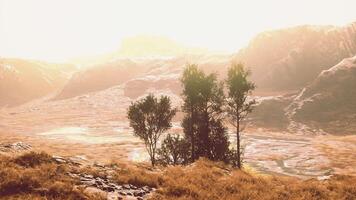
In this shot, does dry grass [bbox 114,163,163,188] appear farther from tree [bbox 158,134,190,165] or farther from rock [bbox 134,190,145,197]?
tree [bbox 158,134,190,165]

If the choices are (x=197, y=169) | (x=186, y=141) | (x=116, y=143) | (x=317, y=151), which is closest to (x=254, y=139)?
(x=317, y=151)

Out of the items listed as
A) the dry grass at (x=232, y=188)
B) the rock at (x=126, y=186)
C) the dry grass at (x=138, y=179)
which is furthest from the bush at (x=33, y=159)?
the dry grass at (x=232, y=188)

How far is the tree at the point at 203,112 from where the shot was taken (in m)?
60.2

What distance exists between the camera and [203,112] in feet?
206

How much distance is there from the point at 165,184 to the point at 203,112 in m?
41.1

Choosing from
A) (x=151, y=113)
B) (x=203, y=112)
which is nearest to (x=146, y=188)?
(x=203, y=112)

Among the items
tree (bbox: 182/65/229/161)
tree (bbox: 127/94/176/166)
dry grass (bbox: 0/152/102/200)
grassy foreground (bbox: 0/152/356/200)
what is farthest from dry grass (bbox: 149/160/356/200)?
tree (bbox: 127/94/176/166)

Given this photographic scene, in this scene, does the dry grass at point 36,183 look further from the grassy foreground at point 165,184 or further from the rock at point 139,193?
the rock at point 139,193

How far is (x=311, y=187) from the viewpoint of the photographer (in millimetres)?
24203

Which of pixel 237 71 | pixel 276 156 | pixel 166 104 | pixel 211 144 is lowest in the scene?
pixel 276 156

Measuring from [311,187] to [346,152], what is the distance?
147m

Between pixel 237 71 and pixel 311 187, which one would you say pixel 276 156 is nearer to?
pixel 237 71

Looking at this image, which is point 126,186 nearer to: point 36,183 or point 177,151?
point 36,183

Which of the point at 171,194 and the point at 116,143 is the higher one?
the point at 171,194
